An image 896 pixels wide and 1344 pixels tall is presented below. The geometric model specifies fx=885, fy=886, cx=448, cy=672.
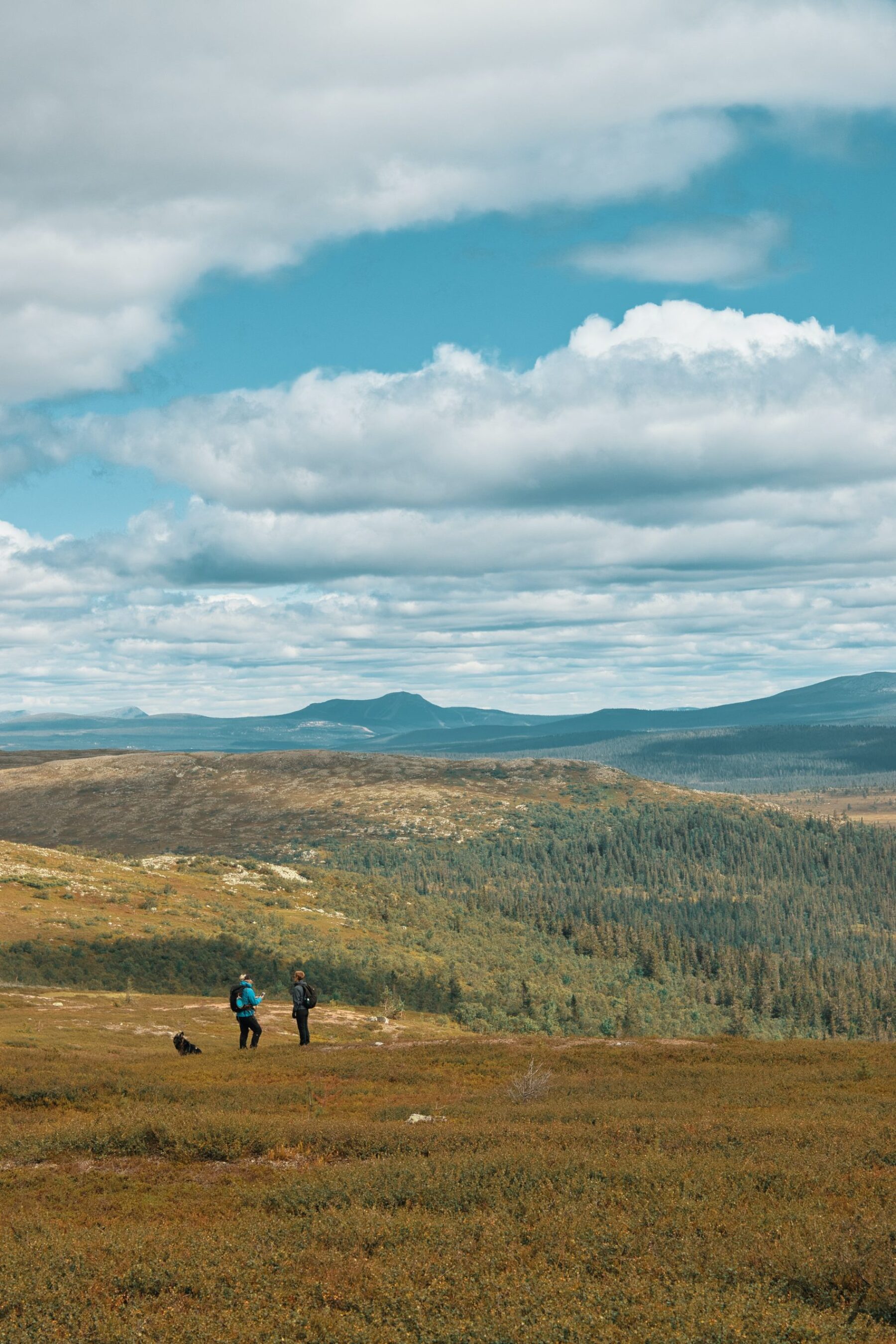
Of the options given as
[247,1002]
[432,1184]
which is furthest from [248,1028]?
[432,1184]

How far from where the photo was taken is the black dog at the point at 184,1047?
3588cm

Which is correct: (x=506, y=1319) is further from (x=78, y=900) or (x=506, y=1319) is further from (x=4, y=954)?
(x=78, y=900)

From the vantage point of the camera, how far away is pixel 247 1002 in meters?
38.8

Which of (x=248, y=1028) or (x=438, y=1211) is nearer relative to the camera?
(x=438, y=1211)

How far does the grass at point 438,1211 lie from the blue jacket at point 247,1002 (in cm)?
692

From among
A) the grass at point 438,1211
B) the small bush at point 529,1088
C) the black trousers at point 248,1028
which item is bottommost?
the black trousers at point 248,1028

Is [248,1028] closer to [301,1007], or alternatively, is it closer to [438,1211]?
[301,1007]

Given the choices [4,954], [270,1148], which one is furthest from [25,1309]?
[4,954]

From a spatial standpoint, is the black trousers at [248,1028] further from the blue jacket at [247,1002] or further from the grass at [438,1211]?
the grass at [438,1211]

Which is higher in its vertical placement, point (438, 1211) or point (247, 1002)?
point (438, 1211)

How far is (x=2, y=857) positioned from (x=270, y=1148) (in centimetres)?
7701

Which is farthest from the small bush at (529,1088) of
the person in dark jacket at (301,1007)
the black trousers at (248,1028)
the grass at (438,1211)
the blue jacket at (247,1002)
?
the black trousers at (248,1028)

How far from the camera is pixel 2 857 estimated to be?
87625 millimetres

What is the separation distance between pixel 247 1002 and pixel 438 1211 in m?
23.2
